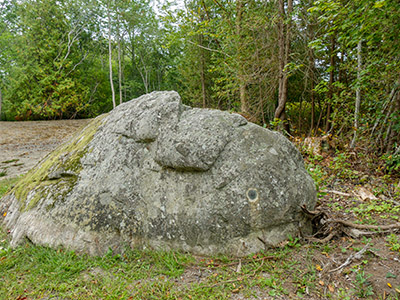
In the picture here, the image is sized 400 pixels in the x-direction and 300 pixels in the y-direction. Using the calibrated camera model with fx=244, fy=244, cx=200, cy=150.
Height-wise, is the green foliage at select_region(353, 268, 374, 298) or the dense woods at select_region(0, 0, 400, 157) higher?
the dense woods at select_region(0, 0, 400, 157)

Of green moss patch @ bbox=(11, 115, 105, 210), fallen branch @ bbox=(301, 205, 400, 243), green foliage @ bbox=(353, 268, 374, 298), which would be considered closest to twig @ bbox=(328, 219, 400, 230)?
fallen branch @ bbox=(301, 205, 400, 243)

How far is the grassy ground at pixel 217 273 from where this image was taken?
86.0 inches

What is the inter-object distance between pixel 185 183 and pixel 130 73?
24.2 metres

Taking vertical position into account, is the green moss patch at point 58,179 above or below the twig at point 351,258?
above

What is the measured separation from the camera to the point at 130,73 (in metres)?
24.7

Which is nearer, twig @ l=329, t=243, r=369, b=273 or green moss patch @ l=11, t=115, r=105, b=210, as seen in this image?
twig @ l=329, t=243, r=369, b=273

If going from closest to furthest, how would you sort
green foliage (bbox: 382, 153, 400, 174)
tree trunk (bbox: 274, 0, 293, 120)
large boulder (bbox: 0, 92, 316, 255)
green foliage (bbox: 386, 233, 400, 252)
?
green foliage (bbox: 386, 233, 400, 252), large boulder (bbox: 0, 92, 316, 255), green foliage (bbox: 382, 153, 400, 174), tree trunk (bbox: 274, 0, 293, 120)

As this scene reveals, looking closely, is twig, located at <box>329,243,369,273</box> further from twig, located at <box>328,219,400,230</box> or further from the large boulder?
the large boulder

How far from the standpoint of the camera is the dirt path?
8.07m

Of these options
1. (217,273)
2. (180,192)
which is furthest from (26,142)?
(217,273)

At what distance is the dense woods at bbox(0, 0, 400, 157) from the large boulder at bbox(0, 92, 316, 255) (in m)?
2.04

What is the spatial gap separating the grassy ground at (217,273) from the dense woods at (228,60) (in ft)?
8.46

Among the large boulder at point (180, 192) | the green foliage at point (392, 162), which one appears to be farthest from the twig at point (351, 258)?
the green foliage at point (392, 162)

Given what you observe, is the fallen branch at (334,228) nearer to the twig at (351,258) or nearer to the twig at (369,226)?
the twig at (369,226)
